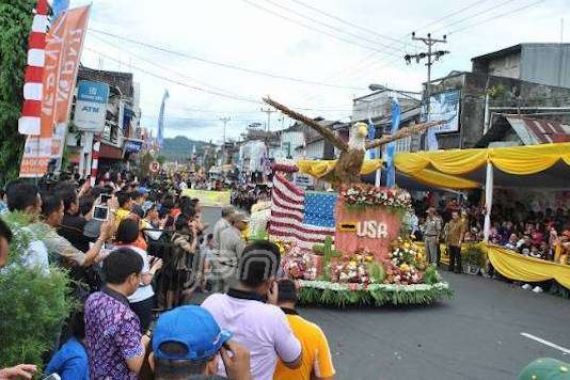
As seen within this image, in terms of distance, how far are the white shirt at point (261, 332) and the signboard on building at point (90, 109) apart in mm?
11925

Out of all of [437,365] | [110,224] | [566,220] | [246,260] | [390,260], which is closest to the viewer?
[246,260]

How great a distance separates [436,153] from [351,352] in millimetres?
12108

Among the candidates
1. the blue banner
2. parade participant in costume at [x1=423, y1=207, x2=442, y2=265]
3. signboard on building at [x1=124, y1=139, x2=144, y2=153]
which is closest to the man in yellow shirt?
the blue banner

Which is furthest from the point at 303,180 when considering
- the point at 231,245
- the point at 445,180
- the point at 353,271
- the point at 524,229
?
the point at 231,245

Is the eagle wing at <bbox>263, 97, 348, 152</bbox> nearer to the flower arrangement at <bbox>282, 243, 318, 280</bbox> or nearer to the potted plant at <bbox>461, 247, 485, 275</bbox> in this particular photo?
the flower arrangement at <bbox>282, 243, 318, 280</bbox>

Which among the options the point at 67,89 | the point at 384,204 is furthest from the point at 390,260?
the point at 67,89

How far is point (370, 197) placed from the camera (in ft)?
40.1

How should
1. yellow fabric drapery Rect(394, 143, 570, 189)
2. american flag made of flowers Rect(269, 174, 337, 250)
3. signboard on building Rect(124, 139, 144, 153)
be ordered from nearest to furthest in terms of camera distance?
american flag made of flowers Rect(269, 174, 337, 250)
yellow fabric drapery Rect(394, 143, 570, 189)
signboard on building Rect(124, 139, 144, 153)

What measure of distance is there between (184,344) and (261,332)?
96 centimetres

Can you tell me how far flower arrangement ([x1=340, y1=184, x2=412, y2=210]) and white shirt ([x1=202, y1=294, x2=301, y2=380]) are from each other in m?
8.98

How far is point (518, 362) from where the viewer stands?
27.1 ft

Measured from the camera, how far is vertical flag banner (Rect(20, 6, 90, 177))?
25.6 ft

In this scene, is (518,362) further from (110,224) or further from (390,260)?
(110,224)

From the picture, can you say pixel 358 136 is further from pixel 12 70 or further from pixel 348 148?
pixel 12 70
